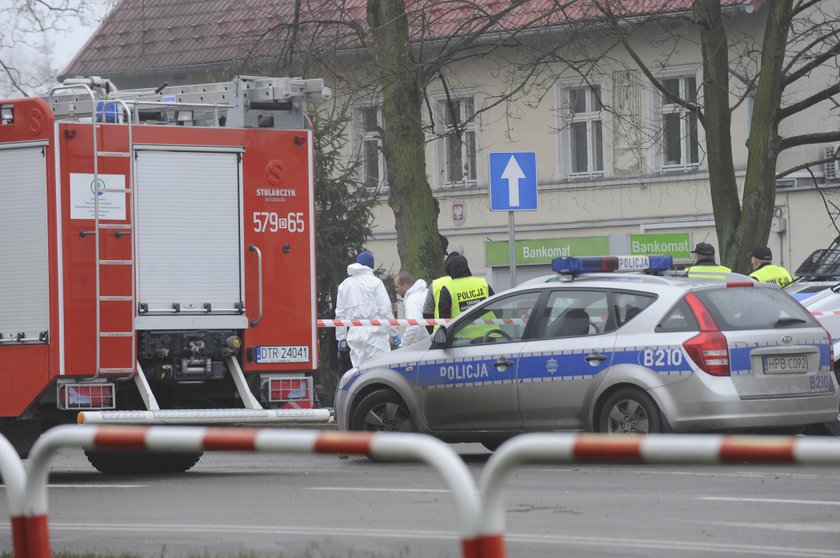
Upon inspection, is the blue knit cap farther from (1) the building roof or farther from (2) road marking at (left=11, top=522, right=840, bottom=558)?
(1) the building roof

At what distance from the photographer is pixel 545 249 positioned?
33.1 m

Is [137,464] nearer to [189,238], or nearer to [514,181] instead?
[189,238]

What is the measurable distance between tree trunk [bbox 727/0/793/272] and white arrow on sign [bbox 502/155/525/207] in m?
4.68

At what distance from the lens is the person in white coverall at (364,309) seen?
1823 cm

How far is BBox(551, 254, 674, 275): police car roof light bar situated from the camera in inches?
511

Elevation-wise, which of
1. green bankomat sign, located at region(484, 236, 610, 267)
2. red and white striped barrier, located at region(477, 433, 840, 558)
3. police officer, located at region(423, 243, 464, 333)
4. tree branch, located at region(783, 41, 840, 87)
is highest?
tree branch, located at region(783, 41, 840, 87)

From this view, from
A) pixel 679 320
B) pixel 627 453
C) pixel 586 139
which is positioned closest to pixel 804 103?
pixel 679 320

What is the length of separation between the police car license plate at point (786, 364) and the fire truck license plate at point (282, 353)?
12.3 ft

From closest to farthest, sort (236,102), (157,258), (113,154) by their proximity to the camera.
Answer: (113,154) < (157,258) < (236,102)

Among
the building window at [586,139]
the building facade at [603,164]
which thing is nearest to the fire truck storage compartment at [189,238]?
the building facade at [603,164]

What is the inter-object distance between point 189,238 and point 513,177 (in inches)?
193

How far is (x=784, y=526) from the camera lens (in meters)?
7.68

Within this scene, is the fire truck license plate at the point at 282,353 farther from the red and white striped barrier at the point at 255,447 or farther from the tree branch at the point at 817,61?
the tree branch at the point at 817,61

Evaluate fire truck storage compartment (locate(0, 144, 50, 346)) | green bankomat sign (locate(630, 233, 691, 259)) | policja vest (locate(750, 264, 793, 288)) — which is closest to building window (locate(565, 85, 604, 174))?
green bankomat sign (locate(630, 233, 691, 259))
